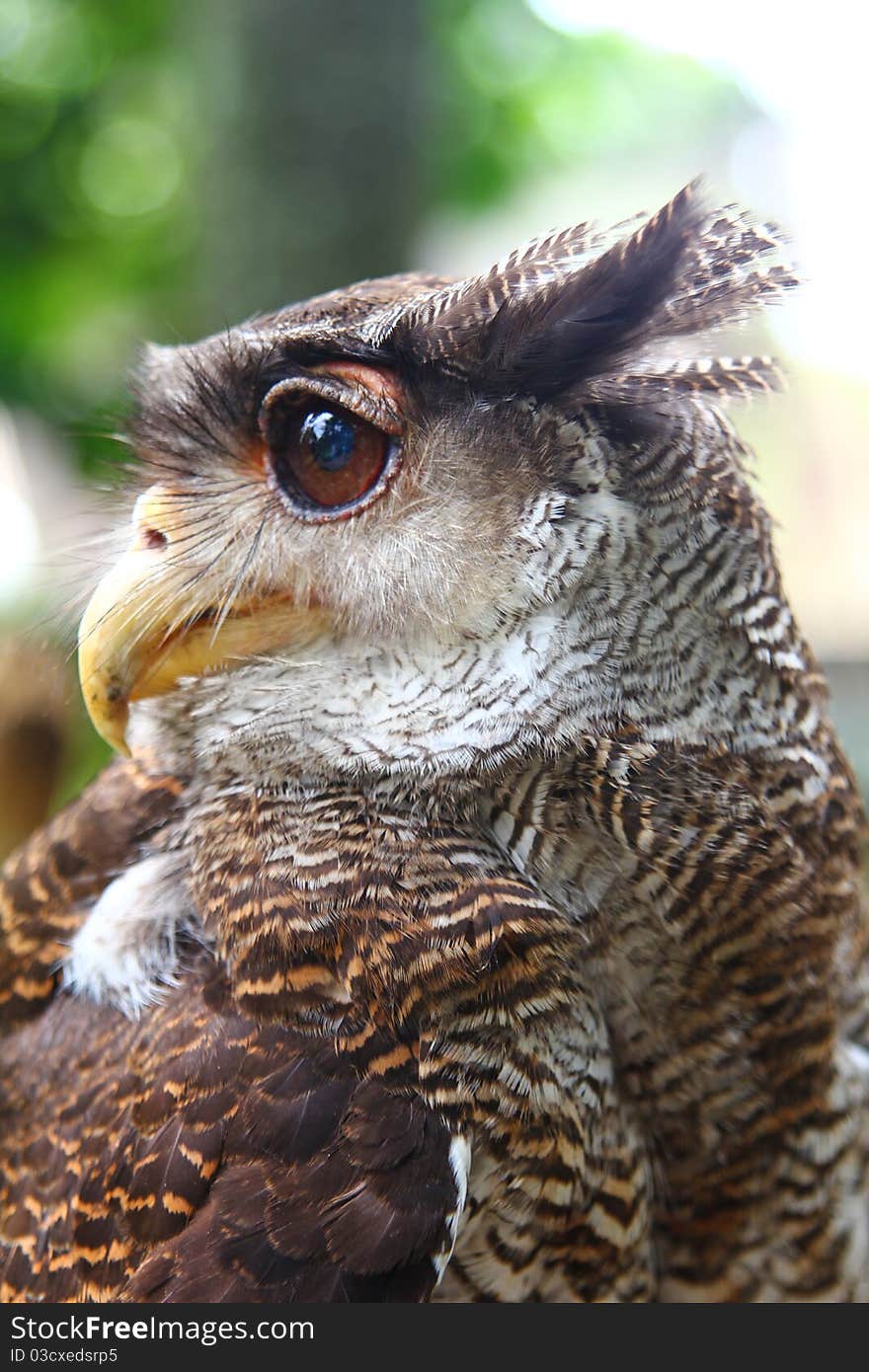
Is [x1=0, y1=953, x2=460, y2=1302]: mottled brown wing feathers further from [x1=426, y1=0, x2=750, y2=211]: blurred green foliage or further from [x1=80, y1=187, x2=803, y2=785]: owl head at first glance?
[x1=426, y1=0, x2=750, y2=211]: blurred green foliage

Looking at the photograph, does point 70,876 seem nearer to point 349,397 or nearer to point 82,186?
point 349,397

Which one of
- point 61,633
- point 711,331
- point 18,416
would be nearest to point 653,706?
point 711,331

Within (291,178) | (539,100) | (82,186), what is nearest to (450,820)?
(291,178)

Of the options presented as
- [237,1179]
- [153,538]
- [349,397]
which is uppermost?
[349,397]

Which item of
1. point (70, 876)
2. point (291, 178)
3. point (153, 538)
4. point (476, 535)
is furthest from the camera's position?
point (291, 178)

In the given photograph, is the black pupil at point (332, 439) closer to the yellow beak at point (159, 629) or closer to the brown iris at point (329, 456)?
the brown iris at point (329, 456)

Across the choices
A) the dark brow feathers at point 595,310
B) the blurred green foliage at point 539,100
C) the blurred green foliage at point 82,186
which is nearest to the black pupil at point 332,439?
the dark brow feathers at point 595,310

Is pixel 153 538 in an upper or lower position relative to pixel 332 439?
lower

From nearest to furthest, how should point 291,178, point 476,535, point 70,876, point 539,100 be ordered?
1. point 476,535
2. point 70,876
3. point 291,178
4. point 539,100
